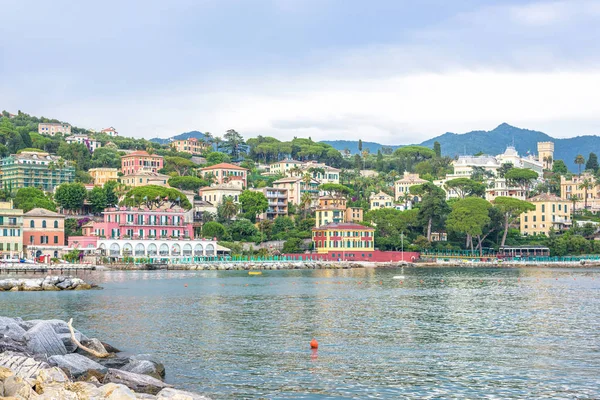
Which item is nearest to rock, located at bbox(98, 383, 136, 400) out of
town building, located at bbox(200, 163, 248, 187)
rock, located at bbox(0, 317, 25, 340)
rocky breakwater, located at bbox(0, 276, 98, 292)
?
rock, located at bbox(0, 317, 25, 340)

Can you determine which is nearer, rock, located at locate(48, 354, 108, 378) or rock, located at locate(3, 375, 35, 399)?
rock, located at locate(3, 375, 35, 399)

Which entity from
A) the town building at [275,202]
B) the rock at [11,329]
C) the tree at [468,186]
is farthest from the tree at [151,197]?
the rock at [11,329]

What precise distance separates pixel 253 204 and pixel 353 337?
91.2 m

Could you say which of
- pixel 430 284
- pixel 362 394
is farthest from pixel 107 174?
pixel 362 394

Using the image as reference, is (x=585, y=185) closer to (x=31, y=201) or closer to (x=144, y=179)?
(x=144, y=179)

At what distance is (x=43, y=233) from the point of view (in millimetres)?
94812

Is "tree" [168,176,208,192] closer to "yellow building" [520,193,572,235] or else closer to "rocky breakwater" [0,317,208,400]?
"yellow building" [520,193,572,235]

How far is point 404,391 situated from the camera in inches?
843

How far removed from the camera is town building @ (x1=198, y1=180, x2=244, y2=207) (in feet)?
420

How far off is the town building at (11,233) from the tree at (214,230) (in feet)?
Answer: 86.6

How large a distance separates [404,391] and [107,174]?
436ft

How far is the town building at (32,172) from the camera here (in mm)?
132125

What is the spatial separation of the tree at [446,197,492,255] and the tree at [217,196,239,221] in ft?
105

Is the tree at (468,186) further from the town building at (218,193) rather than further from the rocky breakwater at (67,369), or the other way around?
the rocky breakwater at (67,369)
